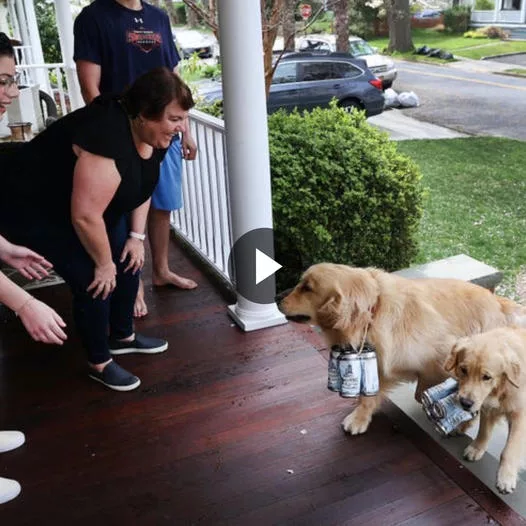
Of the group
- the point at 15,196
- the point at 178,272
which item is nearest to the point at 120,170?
the point at 15,196

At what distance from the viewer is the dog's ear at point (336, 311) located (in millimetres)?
1881

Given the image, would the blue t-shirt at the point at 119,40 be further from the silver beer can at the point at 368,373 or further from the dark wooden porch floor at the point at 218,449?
the silver beer can at the point at 368,373

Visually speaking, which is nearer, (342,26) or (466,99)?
(466,99)

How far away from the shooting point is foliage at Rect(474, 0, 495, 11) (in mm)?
26609

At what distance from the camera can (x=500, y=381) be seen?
1680 millimetres

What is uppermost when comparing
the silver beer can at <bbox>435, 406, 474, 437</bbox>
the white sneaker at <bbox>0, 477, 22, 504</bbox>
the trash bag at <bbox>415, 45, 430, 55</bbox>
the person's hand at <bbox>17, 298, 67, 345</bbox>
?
the person's hand at <bbox>17, 298, 67, 345</bbox>

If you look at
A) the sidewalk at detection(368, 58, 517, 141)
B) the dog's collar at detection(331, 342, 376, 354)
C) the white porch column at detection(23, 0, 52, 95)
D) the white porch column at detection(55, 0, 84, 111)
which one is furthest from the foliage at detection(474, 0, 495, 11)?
the dog's collar at detection(331, 342, 376, 354)

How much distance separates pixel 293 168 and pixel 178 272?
97 cm

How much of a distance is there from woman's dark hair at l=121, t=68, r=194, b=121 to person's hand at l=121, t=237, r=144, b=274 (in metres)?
0.64

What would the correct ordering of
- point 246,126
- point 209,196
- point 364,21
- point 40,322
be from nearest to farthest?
point 40,322, point 246,126, point 209,196, point 364,21

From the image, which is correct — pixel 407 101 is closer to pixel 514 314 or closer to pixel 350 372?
pixel 514 314

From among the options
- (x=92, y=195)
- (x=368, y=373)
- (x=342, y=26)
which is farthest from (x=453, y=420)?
(x=342, y=26)

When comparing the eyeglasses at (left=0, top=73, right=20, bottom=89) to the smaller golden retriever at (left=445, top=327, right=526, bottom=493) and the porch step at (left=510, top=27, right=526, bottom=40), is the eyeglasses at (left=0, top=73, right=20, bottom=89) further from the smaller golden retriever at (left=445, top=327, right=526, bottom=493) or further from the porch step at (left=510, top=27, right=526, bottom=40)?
the porch step at (left=510, top=27, right=526, bottom=40)

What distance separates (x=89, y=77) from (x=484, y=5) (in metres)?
29.2
